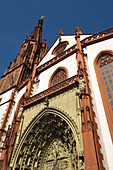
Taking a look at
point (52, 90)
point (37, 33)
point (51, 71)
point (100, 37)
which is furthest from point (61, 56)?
point (37, 33)

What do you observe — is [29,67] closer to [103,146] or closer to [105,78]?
[105,78]

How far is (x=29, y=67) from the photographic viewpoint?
23625 millimetres

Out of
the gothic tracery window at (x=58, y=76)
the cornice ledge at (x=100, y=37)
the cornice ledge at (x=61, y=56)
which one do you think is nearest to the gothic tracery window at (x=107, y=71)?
the cornice ledge at (x=100, y=37)

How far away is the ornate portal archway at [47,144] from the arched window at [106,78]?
2338 millimetres

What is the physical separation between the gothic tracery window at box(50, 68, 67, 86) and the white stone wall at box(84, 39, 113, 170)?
2.60 m

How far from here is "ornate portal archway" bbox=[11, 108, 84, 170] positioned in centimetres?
788

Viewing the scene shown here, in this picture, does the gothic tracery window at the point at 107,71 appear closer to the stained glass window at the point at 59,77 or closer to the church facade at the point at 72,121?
the church facade at the point at 72,121

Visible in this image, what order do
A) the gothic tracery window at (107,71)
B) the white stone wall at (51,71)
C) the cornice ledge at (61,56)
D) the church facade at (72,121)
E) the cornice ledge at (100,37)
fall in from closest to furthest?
the church facade at (72,121)
the gothic tracery window at (107,71)
the cornice ledge at (100,37)
the white stone wall at (51,71)
the cornice ledge at (61,56)

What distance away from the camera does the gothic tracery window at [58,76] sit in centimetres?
1277

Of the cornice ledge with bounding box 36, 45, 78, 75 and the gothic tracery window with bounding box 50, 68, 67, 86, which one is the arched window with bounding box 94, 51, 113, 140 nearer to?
the cornice ledge with bounding box 36, 45, 78, 75

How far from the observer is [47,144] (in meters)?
9.20

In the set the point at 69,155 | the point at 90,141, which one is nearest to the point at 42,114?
the point at 69,155

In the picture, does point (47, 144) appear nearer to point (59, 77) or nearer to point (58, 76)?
point (59, 77)

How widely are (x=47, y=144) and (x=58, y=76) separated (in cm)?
619
